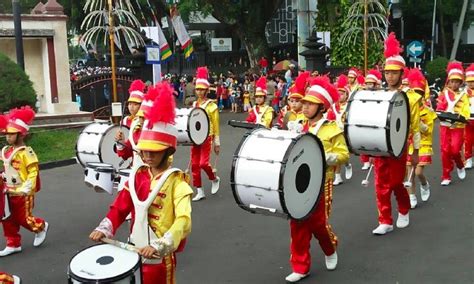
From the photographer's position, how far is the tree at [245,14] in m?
27.0

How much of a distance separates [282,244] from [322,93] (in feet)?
6.57

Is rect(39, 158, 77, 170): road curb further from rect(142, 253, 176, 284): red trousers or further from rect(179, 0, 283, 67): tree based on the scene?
rect(179, 0, 283, 67): tree

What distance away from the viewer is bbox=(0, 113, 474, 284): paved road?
5.98 meters

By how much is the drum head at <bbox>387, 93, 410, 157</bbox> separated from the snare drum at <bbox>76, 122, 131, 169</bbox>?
11.4 feet

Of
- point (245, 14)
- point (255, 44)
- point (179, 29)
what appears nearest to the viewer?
point (179, 29)

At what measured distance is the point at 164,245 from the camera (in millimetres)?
3768

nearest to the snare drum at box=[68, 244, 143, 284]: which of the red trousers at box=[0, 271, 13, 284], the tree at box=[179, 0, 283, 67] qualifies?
the red trousers at box=[0, 271, 13, 284]

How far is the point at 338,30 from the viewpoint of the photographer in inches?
1028

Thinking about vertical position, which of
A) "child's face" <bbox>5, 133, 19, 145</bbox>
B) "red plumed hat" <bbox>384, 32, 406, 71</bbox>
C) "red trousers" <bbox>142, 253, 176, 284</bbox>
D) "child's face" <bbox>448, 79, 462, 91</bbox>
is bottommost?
"red trousers" <bbox>142, 253, 176, 284</bbox>

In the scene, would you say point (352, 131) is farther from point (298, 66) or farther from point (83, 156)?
point (298, 66)

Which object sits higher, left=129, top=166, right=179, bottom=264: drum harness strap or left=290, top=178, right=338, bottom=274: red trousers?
left=129, top=166, right=179, bottom=264: drum harness strap

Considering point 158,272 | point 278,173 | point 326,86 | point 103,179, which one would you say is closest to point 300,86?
point 326,86

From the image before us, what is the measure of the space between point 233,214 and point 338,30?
19.1 meters

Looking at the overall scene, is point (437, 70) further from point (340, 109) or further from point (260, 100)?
point (260, 100)
